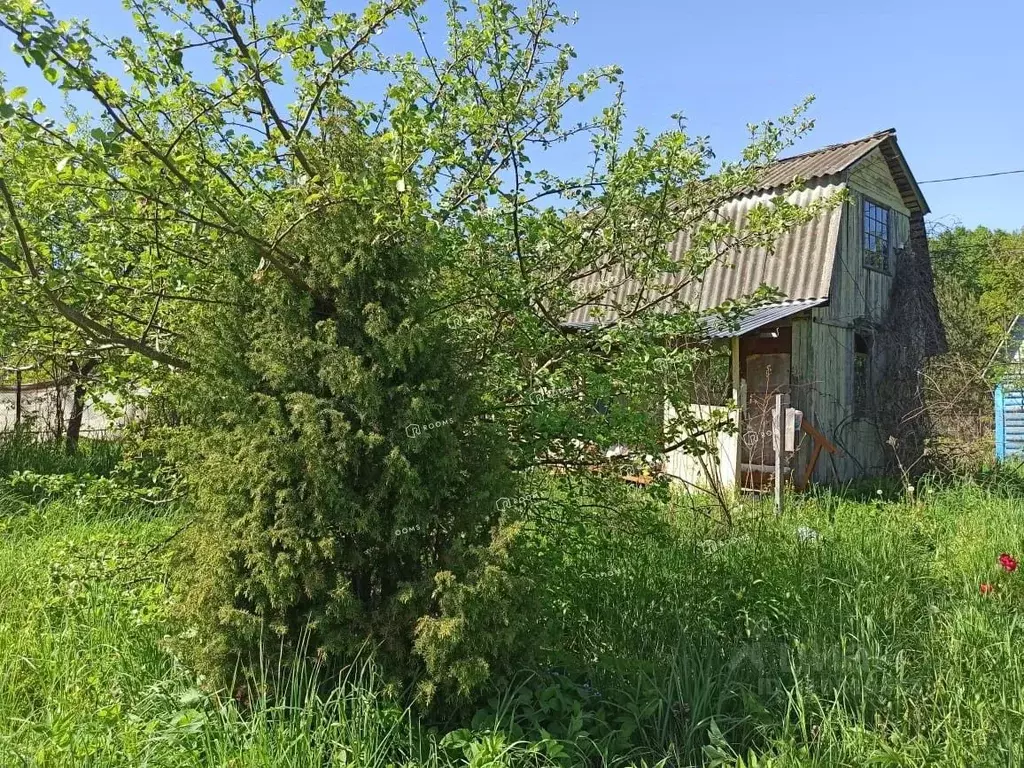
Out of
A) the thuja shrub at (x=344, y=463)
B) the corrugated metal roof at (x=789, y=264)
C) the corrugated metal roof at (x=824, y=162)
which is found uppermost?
the corrugated metal roof at (x=824, y=162)

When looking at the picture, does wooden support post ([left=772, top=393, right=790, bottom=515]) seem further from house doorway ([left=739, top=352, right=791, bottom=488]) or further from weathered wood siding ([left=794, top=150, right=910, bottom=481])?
weathered wood siding ([left=794, top=150, right=910, bottom=481])

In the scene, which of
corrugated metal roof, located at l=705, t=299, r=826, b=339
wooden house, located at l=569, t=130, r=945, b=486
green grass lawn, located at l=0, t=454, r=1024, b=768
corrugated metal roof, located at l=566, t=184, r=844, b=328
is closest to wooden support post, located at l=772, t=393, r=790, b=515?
corrugated metal roof, located at l=705, t=299, r=826, b=339

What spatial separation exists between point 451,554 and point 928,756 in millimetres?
1948

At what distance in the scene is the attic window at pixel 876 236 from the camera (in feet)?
37.0

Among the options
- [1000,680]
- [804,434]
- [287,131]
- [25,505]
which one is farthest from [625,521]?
[804,434]

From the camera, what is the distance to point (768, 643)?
342 centimetres

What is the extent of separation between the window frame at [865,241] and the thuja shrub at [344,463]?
1042 centimetres

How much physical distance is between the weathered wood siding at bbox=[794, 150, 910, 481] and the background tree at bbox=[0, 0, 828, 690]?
7564 millimetres

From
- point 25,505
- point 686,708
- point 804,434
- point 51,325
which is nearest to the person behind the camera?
point 686,708

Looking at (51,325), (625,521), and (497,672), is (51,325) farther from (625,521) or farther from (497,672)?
(625,521)

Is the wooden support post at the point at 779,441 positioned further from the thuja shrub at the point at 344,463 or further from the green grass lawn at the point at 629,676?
the thuja shrub at the point at 344,463

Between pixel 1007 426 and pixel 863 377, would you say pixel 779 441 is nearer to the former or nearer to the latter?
pixel 863 377

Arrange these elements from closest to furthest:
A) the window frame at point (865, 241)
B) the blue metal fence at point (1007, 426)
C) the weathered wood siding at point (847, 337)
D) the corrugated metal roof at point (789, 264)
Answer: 1. the corrugated metal roof at point (789, 264)
2. the weathered wood siding at point (847, 337)
3. the window frame at point (865, 241)
4. the blue metal fence at point (1007, 426)

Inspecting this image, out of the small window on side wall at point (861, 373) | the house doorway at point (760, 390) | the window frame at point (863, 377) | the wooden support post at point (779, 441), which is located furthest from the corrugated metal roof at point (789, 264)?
the wooden support post at point (779, 441)
